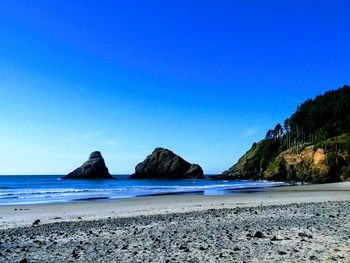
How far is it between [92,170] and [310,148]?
10259 centimetres

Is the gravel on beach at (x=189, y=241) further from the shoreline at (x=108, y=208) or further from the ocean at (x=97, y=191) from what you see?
the ocean at (x=97, y=191)

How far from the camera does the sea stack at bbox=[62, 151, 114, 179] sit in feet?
547

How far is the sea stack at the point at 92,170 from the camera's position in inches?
6566

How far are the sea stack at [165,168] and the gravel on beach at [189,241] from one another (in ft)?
464

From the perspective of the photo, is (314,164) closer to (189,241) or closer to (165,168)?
(189,241)

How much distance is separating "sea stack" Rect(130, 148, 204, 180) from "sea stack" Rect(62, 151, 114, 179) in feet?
47.5

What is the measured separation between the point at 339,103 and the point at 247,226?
13135cm

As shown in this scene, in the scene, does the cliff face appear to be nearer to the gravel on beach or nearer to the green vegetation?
the green vegetation

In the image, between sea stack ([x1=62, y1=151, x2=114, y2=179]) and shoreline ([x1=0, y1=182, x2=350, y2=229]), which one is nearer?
shoreline ([x1=0, y1=182, x2=350, y2=229])

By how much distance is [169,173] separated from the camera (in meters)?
164

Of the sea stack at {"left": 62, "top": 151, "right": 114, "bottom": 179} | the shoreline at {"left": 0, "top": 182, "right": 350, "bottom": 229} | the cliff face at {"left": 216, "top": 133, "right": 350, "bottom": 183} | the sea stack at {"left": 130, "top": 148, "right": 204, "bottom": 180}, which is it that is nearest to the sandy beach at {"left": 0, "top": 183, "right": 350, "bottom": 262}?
the shoreline at {"left": 0, "top": 182, "right": 350, "bottom": 229}

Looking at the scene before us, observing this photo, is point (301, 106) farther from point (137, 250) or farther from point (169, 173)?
point (137, 250)

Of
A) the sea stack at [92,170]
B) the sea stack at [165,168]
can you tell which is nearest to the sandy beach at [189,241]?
the sea stack at [165,168]

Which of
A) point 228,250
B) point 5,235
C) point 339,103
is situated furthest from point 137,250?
point 339,103
